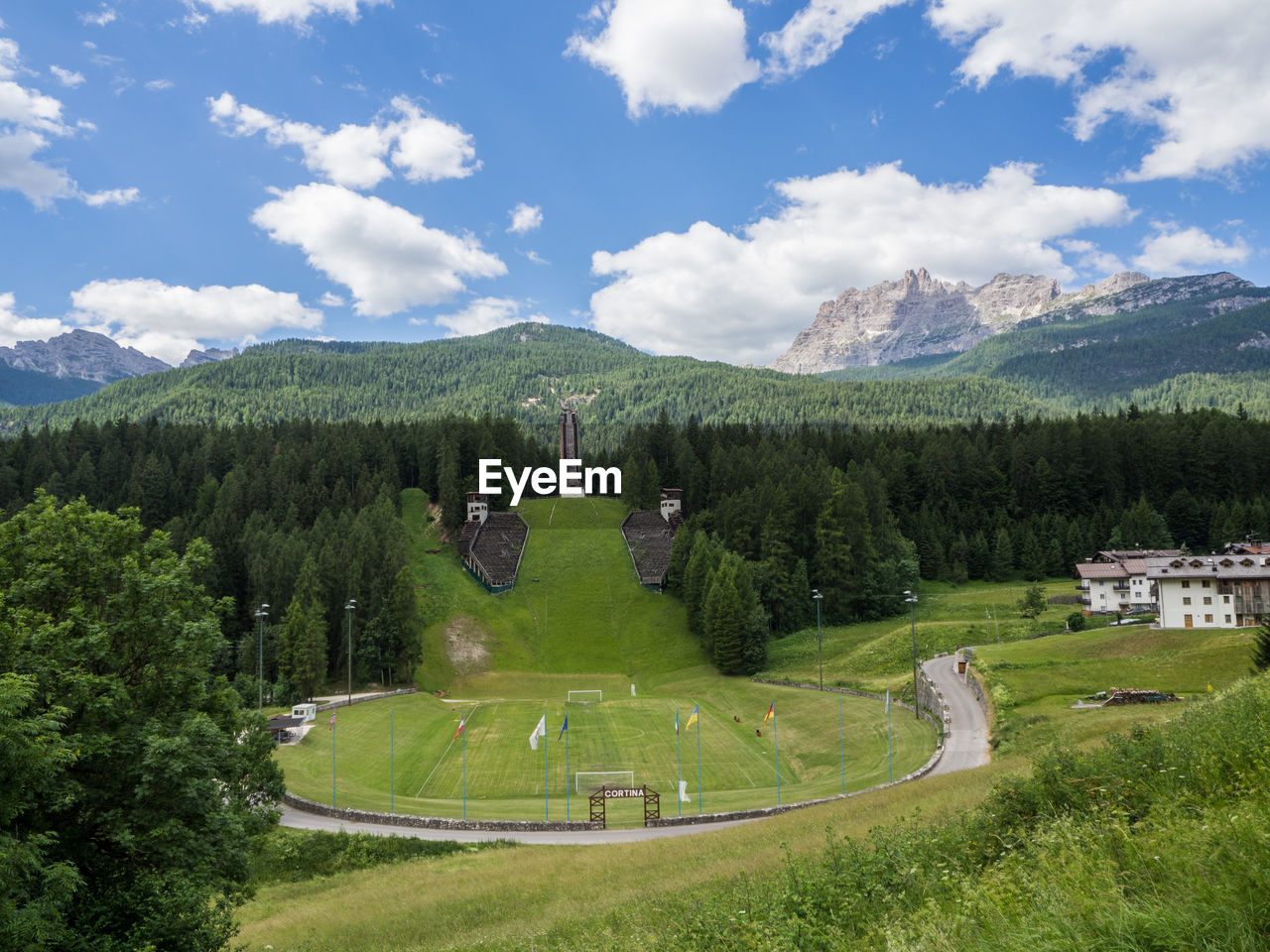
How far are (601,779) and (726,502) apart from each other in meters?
55.0

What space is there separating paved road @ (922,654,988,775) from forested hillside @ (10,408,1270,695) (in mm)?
22243

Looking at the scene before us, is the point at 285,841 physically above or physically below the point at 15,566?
below

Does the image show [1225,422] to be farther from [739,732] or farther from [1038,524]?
[739,732]

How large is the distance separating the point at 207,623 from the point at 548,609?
228ft

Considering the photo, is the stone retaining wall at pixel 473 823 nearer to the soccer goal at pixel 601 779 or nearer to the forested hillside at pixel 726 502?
the soccer goal at pixel 601 779

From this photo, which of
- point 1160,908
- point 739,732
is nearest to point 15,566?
point 1160,908

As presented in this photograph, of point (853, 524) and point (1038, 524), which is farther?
point (1038, 524)

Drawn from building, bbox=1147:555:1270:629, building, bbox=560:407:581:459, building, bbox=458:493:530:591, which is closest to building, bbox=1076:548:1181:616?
building, bbox=1147:555:1270:629

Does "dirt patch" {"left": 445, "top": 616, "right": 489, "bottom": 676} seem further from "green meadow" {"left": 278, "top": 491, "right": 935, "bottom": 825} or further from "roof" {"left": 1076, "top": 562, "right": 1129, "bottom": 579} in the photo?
"roof" {"left": 1076, "top": 562, "right": 1129, "bottom": 579}

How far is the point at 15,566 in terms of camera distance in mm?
21062

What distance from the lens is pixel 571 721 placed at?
62844 mm

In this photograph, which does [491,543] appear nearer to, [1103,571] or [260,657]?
[260,657]

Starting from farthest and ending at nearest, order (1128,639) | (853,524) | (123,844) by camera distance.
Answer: (853,524) < (1128,639) < (123,844)

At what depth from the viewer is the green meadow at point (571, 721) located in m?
45.4
